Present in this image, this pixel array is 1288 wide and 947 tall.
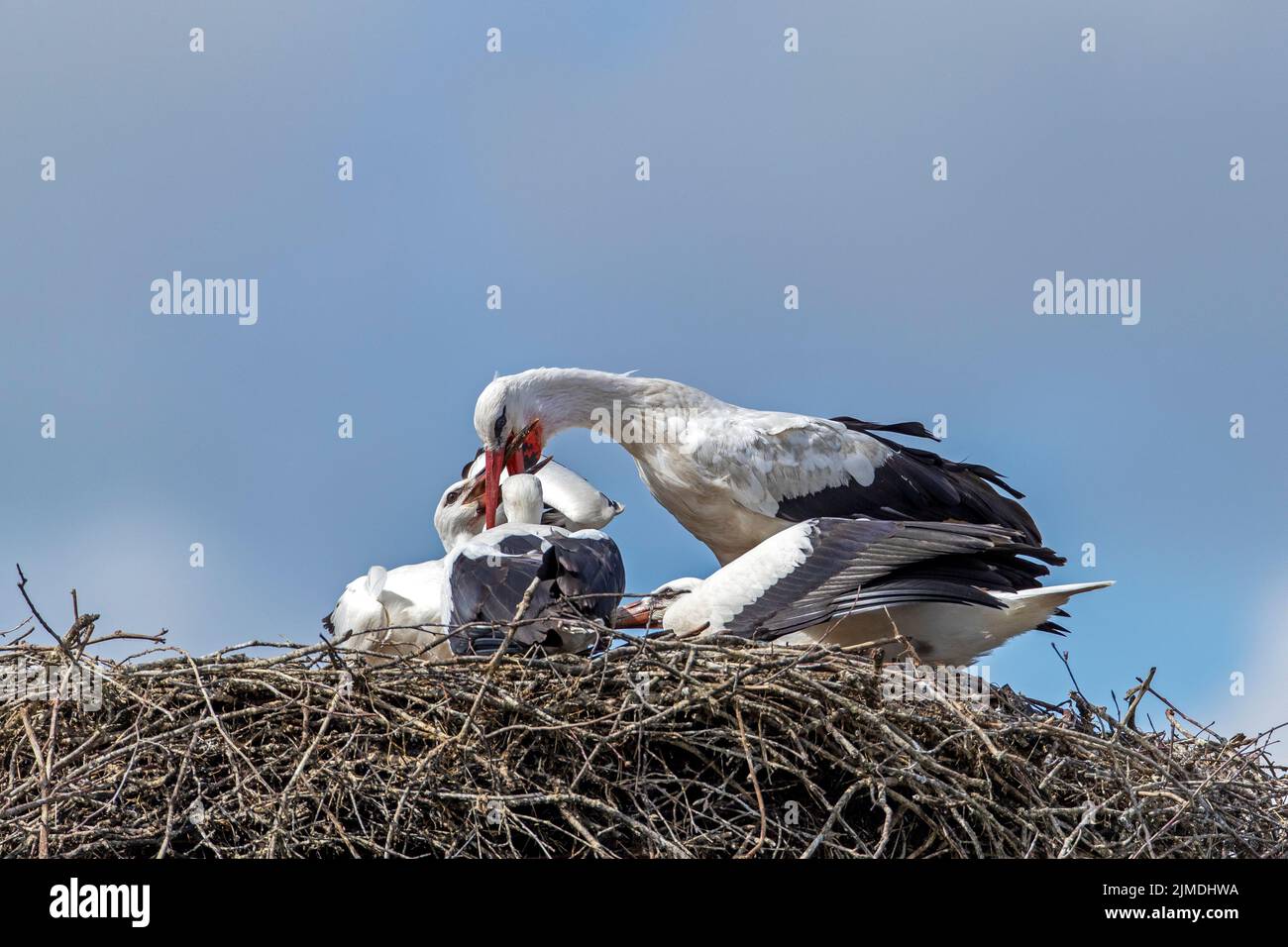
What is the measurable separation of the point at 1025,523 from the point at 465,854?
2610mm

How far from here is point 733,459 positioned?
4.67 meters

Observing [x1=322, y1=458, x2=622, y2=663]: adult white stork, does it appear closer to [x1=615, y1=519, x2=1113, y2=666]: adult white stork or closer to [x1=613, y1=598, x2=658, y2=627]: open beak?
[x1=613, y1=598, x2=658, y2=627]: open beak

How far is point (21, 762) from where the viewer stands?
3549 mm

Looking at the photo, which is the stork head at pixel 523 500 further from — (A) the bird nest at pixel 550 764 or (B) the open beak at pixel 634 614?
(A) the bird nest at pixel 550 764

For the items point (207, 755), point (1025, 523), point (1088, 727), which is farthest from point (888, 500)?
point (207, 755)

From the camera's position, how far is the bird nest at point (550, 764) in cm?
324

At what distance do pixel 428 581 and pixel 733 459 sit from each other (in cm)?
114

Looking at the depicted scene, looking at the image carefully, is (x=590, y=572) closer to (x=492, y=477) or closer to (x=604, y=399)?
(x=492, y=477)

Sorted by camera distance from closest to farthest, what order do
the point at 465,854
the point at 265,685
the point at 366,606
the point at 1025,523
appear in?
the point at 465,854
the point at 265,685
the point at 366,606
the point at 1025,523

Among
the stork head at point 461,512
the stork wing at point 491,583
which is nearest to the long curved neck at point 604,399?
the stork head at point 461,512

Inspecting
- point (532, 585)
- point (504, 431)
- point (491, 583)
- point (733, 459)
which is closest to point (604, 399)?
point (504, 431)

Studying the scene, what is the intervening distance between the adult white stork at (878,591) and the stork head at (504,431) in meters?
0.83

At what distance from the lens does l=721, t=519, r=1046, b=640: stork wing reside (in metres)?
4.09
